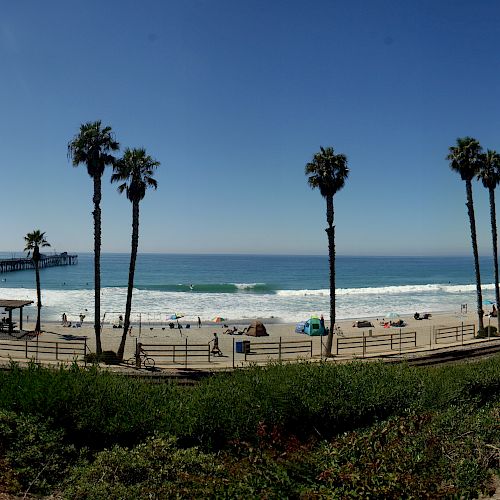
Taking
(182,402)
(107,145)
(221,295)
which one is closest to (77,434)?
(182,402)

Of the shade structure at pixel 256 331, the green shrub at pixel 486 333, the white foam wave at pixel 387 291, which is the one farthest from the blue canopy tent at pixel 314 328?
the white foam wave at pixel 387 291

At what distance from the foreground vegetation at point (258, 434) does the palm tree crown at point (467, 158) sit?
2131 centimetres

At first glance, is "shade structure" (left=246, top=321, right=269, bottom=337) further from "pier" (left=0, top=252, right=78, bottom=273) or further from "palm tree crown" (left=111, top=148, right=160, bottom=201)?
"pier" (left=0, top=252, right=78, bottom=273)

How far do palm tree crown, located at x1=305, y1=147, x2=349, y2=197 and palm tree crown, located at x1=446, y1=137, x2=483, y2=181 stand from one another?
11.1 metres

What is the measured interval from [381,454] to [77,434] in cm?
702

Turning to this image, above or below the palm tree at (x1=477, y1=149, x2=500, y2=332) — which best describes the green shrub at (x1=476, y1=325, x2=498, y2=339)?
below

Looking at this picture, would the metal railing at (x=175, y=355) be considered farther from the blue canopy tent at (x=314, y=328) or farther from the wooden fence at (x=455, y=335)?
the wooden fence at (x=455, y=335)

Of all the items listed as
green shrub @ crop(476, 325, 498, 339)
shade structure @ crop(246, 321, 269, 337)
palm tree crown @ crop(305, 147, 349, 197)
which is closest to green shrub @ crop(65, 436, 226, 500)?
palm tree crown @ crop(305, 147, 349, 197)

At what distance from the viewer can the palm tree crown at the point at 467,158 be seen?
3148cm

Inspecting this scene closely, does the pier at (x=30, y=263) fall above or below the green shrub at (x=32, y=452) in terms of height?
above

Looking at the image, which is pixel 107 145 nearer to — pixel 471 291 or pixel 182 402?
pixel 182 402

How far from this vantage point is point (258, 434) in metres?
9.04

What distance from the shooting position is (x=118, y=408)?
424 inches

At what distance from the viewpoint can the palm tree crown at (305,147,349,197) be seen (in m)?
25.5
